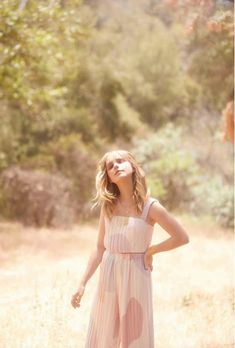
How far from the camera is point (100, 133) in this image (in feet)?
47.3

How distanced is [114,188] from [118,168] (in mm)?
121

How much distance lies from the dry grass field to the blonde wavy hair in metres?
1.29

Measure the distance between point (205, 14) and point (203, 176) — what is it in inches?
267

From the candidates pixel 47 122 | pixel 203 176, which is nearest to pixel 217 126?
pixel 203 176

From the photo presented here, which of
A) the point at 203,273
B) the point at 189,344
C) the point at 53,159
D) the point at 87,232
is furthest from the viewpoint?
the point at 53,159

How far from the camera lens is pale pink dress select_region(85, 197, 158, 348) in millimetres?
2596

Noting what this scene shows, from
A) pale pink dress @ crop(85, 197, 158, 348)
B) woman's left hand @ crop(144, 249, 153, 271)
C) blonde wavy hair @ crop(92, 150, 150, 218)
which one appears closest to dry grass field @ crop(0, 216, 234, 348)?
pale pink dress @ crop(85, 197, 158, 348)

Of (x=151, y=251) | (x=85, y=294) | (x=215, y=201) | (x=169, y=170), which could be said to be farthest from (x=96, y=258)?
(x=169, y=170)

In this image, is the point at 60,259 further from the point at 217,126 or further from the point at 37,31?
the point at 217,126

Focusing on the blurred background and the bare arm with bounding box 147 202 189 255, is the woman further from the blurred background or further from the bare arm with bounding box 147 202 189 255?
the blurred background

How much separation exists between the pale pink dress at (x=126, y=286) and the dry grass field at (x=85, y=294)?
3.22 feet

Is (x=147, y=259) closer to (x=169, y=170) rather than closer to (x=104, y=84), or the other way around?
(x=169, y=170)

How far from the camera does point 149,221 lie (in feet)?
8.63

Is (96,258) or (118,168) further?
(96,258)
